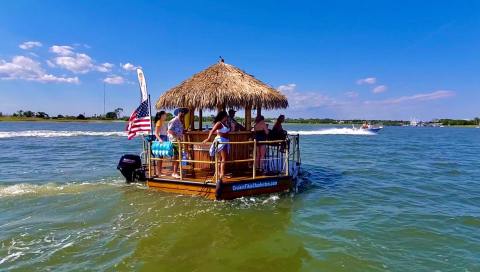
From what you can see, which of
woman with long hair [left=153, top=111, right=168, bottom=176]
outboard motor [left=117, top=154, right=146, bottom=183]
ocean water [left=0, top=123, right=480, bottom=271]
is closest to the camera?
ocean water [left=0, top=123, right=480, bottom=271]

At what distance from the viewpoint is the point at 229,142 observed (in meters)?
9.93

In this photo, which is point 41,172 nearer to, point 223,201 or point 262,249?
point 223,201

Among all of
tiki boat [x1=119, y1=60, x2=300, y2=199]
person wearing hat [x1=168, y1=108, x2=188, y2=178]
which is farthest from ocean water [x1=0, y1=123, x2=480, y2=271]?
person wearing hat [x1=168, y1=108, x2=188, y2=178]

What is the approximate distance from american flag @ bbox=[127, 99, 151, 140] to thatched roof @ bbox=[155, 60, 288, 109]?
108cm

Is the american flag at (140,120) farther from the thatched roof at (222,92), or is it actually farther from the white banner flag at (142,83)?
the thatched roof at (222,92)

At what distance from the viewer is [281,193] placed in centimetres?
1103

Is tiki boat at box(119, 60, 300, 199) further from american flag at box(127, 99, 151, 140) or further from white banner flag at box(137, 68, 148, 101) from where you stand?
white banner flag at box(137, 68, 148, 101)

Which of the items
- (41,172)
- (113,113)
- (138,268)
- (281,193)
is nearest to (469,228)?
(281,193)

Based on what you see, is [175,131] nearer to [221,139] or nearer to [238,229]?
[221,139]

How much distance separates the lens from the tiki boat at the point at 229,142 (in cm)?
1007

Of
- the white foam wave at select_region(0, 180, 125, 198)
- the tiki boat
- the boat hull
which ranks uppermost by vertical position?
the tiki boat

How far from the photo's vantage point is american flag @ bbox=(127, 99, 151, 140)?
1100 centimetres

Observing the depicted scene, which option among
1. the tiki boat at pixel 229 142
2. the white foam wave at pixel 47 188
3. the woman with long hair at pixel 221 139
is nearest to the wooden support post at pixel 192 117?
the tiki boat at pixel 229 142

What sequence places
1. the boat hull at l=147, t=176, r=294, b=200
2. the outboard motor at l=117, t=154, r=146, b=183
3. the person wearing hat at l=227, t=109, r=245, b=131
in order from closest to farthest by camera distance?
the boat hull at l=147, t=176, r=294, b=200 → the person wearing hat at l=227, t=109, r=245, b=131 → the outboard motor at l=117, t=154, r=146, b=183
